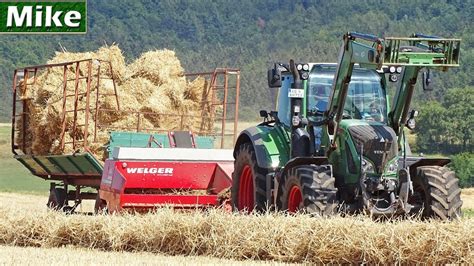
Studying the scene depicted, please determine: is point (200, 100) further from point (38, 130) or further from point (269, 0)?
point (269, 0)

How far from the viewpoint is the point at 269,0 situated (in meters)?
76.6

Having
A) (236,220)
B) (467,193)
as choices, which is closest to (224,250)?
(236,220)

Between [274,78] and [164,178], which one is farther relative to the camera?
[164,178]

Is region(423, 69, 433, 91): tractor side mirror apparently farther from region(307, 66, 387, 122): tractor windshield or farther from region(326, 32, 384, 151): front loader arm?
region(326, 32, 384, 151): front loader arm

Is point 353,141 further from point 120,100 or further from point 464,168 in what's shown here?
point 464,168

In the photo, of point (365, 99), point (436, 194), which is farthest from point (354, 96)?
point (436, 194)

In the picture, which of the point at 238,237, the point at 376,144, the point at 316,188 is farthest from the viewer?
the point at 376,144

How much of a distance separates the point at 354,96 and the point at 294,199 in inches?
57.0

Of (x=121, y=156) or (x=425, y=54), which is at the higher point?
(x=425, y=54)

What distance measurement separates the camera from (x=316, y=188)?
10.7 metres

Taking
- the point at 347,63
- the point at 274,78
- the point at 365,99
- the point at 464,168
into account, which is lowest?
the point at 464,168

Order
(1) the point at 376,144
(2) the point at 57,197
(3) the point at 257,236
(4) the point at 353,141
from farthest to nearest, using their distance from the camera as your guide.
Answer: (2) the point at 57,197
(4) the point at 353,141
(1) the point at 376,144
(3) the point at 257,236

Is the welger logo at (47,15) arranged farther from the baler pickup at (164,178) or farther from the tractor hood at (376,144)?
the tractor hood at (376,144)

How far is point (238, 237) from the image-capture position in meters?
9.91
